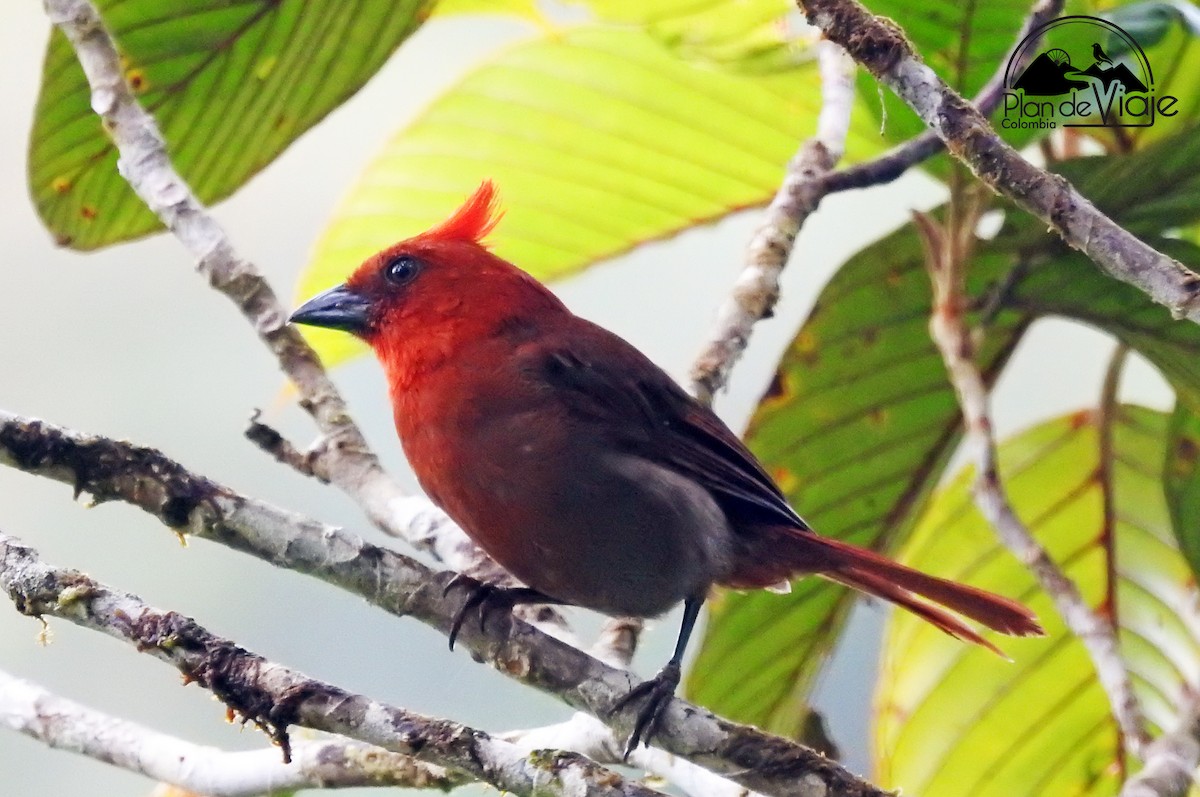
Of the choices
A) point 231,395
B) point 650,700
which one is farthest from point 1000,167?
point 231,395

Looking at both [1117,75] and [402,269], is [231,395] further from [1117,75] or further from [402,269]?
[1117,75]

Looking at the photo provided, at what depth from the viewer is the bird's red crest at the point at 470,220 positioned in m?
2.13

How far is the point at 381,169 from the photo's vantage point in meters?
2.58

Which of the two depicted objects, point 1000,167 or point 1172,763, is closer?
point 1000,167

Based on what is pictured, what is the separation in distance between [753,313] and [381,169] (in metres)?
0.88

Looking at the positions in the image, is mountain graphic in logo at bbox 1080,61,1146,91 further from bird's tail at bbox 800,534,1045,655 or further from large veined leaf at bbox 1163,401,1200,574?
bird's tail at bbox 800,534,1045,655

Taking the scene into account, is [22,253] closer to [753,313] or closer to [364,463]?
[364,463]

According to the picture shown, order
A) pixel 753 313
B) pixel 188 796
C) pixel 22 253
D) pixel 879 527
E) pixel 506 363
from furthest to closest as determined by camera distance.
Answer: pixel 22 253 → pixel 879 527 → pixel 753 313 → pixel 506 363 → pixel 188 796

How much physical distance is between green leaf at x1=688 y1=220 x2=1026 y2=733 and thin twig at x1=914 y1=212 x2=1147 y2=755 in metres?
0.14

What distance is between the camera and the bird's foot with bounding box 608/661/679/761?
1.39 meters

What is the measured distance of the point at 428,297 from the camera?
1.99m

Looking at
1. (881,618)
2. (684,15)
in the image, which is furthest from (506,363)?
(881,618)

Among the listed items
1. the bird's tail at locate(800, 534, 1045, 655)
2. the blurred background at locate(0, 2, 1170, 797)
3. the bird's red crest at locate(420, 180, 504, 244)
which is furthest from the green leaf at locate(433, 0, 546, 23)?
the bird's tail at locate(800, 534, 1045, 655)

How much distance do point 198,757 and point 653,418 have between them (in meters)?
0.74
